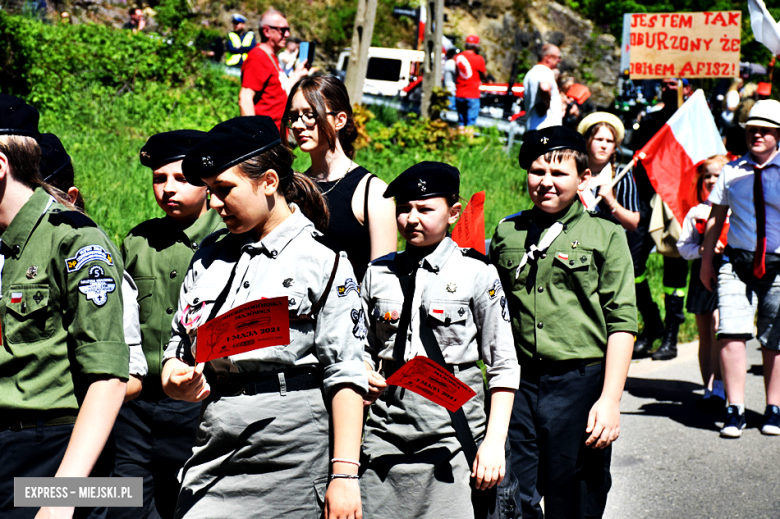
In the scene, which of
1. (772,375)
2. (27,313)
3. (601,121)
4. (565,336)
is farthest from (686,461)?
(27,313)

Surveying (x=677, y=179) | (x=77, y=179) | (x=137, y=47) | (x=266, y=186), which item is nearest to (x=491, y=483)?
(x=266, y=186)

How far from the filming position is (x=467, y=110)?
1644 centimetres

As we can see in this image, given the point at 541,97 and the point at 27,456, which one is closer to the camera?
the point at 27,456

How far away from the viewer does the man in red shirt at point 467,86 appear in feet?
52.2

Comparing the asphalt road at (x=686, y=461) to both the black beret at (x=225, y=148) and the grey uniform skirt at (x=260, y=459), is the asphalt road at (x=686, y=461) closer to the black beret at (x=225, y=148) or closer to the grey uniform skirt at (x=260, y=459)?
the grey uniform skirt at (x=260, y=459)

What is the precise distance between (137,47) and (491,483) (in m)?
14.2

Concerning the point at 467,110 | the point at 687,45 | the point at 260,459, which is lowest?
the point at 260,459

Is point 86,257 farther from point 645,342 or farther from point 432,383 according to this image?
point 645,342

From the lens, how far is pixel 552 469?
11.8 feet

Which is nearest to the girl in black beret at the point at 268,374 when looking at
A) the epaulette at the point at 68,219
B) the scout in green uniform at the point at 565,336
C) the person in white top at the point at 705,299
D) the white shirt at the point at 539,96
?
the epaulette at the point at 68,219

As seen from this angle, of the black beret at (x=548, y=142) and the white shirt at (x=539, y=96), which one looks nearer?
the black beret at (x=548, y=142)

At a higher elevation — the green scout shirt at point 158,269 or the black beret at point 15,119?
the black beret at point 15,119

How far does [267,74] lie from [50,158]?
17.2ft

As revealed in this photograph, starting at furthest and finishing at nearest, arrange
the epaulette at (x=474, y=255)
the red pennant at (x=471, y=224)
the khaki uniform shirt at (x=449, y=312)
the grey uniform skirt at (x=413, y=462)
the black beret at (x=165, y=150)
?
the red pennant at (x=471, y=224)
the black beret at (x=165, y=150)
the epaulette at (x=474, y=255)
the khaki uniform shirt at (x=449, y=312)
the grey uniform skirt at (x=413, y=462)
